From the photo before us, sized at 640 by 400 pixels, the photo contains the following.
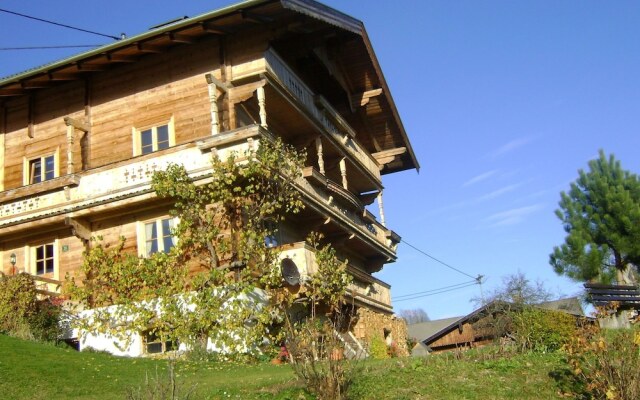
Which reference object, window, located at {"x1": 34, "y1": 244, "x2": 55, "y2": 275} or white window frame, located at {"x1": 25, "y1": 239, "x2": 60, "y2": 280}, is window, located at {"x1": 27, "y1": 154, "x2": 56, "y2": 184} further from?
window, located at {"x1": 34, "y1": 244, "x2": 55, "y2": 275}

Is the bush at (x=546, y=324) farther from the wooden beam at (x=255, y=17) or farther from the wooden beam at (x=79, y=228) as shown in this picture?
the wooden beam at (x=79, y=228)

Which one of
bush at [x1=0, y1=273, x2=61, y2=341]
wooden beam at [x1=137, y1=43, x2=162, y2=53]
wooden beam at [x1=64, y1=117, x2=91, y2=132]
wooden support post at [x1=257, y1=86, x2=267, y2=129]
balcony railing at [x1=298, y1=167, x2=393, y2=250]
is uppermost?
wooden beam at [x1=137, y1=43, x2=162, y2=53]

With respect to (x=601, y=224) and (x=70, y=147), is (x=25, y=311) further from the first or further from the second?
(x=601, y=224)

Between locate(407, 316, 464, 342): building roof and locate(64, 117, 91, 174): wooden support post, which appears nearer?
locate(64, 117, 91, 174): wooden support post

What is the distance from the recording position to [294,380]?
1245 cm

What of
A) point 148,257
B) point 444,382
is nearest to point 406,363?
point 444,382

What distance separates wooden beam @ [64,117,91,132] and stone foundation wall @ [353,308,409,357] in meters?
10.6

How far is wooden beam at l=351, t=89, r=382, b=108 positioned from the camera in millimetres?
28953

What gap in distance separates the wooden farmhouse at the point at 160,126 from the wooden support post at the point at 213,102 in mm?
34

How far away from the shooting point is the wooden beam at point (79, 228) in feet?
72.4

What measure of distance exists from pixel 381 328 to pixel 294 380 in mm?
14649

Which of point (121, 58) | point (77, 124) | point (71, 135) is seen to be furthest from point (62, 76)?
point (121, 58)

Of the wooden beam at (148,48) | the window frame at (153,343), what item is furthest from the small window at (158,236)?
the wooden beam at (148,48)

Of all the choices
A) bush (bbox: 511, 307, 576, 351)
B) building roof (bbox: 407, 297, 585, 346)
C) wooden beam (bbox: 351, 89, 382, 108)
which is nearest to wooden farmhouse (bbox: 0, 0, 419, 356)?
wooden beam (bbox: 351, 89, 382, 108)
